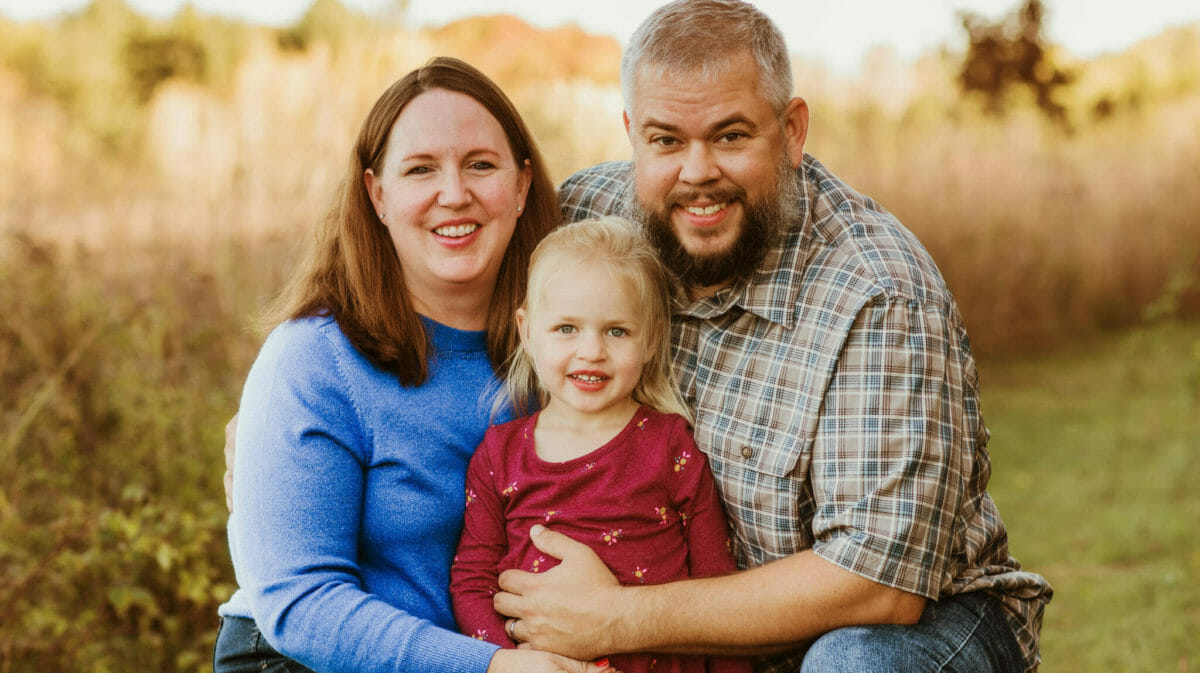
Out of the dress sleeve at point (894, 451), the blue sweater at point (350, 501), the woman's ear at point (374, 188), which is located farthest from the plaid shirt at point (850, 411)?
the woman's ear at point (374, 188)

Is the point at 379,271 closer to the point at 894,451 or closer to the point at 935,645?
the point at 894,451

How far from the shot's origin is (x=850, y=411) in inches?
99.1

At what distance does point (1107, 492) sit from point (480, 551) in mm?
5185

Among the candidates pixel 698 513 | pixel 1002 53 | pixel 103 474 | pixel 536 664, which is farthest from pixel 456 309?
pixel 1002 53

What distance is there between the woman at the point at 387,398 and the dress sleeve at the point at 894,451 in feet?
2.30

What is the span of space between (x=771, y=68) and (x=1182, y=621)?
11.2 feet

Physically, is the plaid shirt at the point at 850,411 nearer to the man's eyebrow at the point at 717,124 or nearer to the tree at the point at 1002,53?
the man's eyebrow at the point at 717,124

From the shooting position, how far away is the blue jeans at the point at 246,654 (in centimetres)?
265

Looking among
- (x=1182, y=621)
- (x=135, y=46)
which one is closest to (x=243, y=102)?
(x=1182, y=621)

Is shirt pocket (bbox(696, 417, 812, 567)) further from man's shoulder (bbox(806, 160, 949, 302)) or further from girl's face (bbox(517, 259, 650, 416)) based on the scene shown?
man's shoulder (bbox(806, 160, 949, 302))

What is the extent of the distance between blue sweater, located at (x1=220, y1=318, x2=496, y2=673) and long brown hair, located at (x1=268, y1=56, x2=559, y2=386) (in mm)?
54

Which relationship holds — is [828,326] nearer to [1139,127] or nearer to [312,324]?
[312,324]

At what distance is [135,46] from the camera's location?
16531mm

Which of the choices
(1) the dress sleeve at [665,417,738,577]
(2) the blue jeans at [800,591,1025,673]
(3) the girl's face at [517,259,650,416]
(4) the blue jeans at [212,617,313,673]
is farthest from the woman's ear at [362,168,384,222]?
(2) the blue jeans at [800,591,1025,673]
